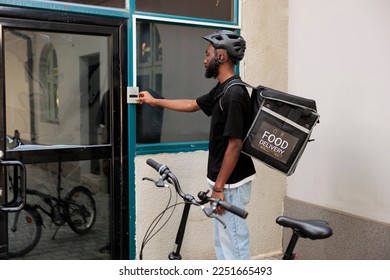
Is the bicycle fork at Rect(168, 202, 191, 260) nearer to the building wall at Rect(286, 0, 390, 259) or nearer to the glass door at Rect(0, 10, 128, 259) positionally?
the glass door at Rect(0, 10, 128, 259)

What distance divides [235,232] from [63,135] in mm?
1564

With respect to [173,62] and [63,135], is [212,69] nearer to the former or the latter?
[173,62]

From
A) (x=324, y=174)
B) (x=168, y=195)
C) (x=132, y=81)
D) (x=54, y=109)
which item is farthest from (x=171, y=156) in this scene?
(x=324, y=174)

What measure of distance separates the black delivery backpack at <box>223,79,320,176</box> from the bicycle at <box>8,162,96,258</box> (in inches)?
57.9

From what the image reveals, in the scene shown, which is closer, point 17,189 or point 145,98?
point 17,189

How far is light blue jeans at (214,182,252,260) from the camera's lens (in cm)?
305

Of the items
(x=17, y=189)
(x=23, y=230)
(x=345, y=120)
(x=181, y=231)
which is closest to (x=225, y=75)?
(x=181, y=231)

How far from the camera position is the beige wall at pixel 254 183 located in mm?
3921

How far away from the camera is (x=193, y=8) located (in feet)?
13.4

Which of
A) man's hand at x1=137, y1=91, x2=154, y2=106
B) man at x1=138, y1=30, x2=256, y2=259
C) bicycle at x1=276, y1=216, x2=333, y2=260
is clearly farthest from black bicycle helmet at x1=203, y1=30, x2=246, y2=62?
bicycle at x1=276, y1=216, x2=333, y2=260

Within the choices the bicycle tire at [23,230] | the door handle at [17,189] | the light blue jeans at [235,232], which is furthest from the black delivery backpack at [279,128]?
the bicycle tire at [23,230]

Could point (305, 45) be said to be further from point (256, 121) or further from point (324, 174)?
point (256, 121)

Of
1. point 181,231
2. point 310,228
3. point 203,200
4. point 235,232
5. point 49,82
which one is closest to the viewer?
point 310,228

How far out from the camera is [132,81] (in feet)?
12.3
